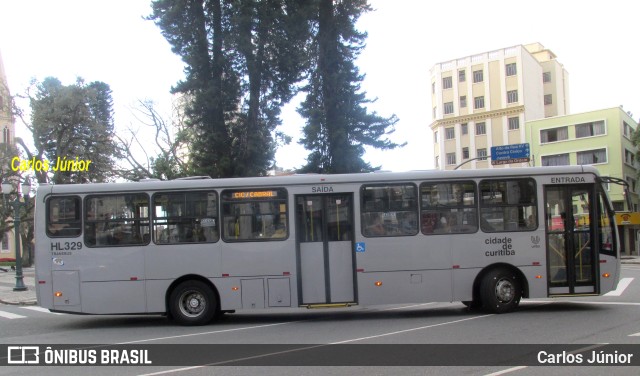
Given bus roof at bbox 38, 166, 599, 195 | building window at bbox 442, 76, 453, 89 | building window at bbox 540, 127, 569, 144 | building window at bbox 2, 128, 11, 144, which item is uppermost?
building window at bbox 442, 76, 453, 89

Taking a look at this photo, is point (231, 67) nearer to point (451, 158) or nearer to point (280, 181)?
point (280, 181)

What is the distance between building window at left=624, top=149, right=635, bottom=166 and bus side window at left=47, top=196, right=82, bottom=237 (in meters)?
58.2

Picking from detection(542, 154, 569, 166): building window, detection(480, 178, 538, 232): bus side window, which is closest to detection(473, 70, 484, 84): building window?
detection(542, 154, 569, 166): building window

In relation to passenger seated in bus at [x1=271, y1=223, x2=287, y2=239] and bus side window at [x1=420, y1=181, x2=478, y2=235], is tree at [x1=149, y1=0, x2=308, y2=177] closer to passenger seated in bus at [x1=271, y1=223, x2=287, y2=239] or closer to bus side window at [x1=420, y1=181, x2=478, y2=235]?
passenger seated in bus at [x1=271, y1=223, x2=287, y2=239]

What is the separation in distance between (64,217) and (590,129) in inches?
2253

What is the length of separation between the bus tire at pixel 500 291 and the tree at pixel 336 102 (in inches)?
701

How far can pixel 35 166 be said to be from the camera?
3819 centimetres

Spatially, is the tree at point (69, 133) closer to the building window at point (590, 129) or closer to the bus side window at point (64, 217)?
the bus side window at point (64, 217)

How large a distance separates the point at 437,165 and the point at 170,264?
6752 centimetres

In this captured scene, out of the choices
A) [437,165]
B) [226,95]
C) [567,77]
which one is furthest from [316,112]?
[567,77]

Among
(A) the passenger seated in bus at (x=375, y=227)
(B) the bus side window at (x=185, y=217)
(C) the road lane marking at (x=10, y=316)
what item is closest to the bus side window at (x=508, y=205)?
(A) the passenger seated in bus at (x=375, y=227)

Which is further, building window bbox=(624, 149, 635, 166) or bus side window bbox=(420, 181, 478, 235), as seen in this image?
building window bbox=(624, 149, 635, 166)

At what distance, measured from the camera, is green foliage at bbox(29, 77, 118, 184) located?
37.5 meters

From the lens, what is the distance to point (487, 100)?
231 feet
